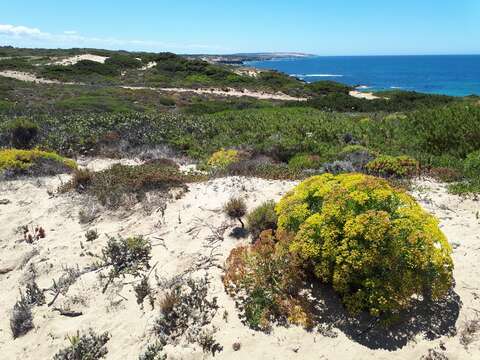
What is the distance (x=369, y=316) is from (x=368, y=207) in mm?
1442

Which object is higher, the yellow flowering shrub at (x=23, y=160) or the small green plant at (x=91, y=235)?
the yellow flowering shrub at (x=23, y=160)

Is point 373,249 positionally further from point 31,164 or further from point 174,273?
point 31,164

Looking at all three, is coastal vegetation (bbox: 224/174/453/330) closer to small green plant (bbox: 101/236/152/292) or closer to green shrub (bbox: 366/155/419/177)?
small green plant (bbox: 101/236/152/292)

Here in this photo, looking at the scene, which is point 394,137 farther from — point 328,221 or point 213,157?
point 328,221

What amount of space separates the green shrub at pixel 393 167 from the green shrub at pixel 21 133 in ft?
39.7

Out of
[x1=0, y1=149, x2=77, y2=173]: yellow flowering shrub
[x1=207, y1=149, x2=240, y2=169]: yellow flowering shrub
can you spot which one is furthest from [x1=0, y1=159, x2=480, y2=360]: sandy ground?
[x1=207, y1=149, x2=240, y2=169]: yellow flowering shrub

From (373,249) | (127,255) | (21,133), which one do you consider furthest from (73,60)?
(373,249)

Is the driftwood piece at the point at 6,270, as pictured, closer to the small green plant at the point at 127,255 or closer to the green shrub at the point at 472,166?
the small green plant at the point at 127,255

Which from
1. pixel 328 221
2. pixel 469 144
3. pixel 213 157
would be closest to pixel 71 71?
pixel 213 157

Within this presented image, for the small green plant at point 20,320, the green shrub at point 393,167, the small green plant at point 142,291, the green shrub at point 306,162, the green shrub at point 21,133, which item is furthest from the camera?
the green shrub at point 21,133

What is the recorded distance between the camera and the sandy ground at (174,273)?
17.0 ft

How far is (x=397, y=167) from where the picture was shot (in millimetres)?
10977

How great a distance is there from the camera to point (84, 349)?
539 cm

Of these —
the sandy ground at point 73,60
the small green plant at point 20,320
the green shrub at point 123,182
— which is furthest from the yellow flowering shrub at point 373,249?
the sandy ground at point 73,60
